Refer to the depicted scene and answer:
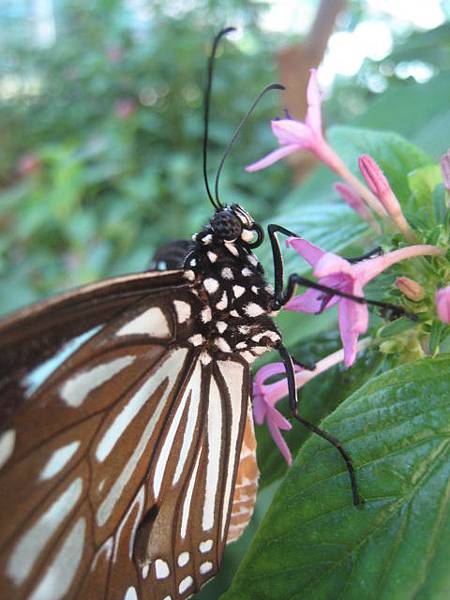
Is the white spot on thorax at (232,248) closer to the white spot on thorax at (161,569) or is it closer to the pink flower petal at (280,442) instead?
the pink flower petal at (280,442)

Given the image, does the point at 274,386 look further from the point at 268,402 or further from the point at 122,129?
the point at 122,129

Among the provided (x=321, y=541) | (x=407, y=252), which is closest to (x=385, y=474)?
(x=321, y=541)

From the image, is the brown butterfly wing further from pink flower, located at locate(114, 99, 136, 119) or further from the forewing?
pink flower, located at locate(114, 99, 136, 119)

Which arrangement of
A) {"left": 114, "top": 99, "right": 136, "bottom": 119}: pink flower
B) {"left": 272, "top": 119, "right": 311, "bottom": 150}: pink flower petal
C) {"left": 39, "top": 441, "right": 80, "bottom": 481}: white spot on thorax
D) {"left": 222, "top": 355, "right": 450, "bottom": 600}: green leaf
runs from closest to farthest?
{"left": 222, "top": 355, "right": 450, "bottom": 600}: green leaf, {"left": 39, "top": 441, "right": 80, "bottom": 481}: white spot on thorax, {"left": 272, "top": 119, "right": 311, "bottom": 150}: pink flower petal, {"left": 114, "top": 99, "right": 136, "bottom": 119}: pink flower

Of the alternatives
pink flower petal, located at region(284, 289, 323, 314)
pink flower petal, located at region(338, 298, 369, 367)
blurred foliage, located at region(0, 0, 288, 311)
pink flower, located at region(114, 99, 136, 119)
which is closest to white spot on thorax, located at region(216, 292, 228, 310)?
pink flower petal, located at region(284, 289, 323, 314)

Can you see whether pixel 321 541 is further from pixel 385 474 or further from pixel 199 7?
pixel 199 7

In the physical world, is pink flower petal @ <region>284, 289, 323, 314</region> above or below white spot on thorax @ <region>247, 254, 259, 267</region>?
below

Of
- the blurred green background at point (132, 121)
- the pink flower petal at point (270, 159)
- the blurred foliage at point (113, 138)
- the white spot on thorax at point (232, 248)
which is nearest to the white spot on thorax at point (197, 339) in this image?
the white spot on thorax at point (232, 248)
